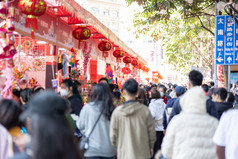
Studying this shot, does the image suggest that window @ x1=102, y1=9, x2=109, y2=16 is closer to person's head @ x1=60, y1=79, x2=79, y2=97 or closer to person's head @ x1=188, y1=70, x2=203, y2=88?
person's head @ x1=60, y1=79, x2=79, y2=97

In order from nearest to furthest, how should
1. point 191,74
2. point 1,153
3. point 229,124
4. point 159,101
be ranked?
point 1,153, point 229,124, point 191,74, point 159,101

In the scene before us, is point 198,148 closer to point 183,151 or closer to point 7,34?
point 183,151

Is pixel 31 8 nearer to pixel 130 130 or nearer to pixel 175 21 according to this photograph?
pixel 130 130

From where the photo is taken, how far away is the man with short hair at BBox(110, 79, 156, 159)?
4.37 metres

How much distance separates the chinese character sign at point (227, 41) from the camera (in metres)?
11.0

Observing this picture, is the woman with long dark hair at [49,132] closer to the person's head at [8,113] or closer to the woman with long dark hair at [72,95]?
the person's head at [8,113]

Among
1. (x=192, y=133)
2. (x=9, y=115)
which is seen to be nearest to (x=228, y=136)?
(x=192, y=133)

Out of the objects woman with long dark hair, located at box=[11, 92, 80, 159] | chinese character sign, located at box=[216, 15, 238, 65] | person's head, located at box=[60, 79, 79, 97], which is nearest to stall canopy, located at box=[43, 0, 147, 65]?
person's head, located at box=[60, 79, 79, 97]

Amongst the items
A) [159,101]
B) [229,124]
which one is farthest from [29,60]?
[229,124]

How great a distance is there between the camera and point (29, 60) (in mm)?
10281

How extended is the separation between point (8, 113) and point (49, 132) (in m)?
1.14

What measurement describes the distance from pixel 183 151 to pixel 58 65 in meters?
6.57

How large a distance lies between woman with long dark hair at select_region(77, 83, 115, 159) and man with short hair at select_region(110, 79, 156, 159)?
149mm

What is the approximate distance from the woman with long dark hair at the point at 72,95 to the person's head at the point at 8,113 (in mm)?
2832
